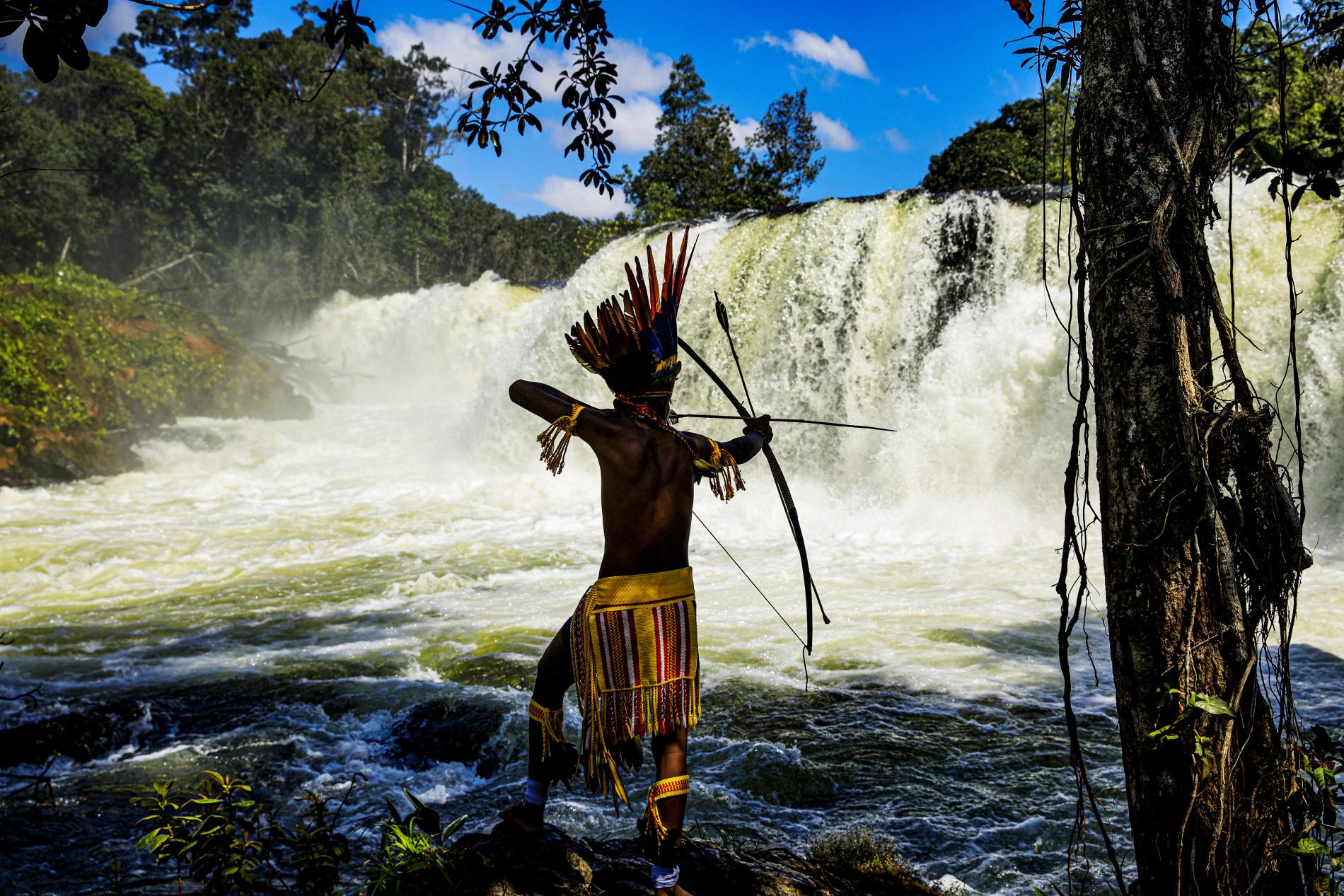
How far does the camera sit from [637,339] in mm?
2713

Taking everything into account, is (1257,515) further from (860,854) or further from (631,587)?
(860,854)

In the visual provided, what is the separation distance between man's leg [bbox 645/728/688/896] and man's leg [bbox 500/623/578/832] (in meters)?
0.31

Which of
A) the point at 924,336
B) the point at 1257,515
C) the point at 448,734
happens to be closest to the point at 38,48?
the point at 1257,515

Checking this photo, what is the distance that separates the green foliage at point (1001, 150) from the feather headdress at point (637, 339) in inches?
739

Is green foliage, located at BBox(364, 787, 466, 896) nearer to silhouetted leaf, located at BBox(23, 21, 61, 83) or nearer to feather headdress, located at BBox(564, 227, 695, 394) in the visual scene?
feather headdress, located at BBox(564, 227, 695, 394)

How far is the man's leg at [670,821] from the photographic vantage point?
2.51m

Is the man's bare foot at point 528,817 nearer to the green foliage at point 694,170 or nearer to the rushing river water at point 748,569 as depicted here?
the rushing river water at point 748,569

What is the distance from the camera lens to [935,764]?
183 inches

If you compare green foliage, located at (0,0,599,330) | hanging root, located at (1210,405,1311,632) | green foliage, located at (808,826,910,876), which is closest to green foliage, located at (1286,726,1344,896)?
hanging root, located at (1210,405,1311,632)

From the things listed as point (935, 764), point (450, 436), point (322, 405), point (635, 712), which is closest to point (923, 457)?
point (935, 764)

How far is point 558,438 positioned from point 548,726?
2.78 feet

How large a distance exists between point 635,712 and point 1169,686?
4.41 ft

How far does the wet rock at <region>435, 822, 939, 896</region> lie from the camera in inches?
103

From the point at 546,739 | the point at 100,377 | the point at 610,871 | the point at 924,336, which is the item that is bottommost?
the point at 610,871
